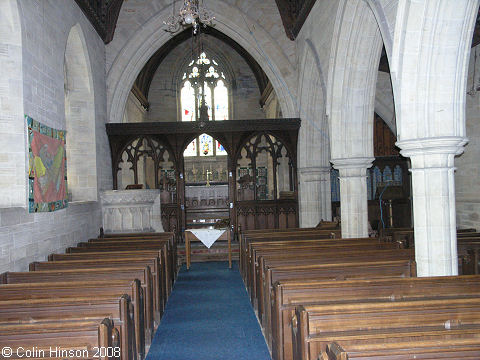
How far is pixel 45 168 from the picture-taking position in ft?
19.3

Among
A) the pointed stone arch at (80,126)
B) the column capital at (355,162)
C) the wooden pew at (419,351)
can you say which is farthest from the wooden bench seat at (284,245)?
the pointed stone arch at (80,126)

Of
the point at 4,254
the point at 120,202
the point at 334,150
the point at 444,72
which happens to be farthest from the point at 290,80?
the point at 4,254

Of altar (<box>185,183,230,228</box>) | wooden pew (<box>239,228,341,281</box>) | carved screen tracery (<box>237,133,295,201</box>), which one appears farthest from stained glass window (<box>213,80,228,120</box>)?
wooden pew (<box>239,228,341,281</box>)

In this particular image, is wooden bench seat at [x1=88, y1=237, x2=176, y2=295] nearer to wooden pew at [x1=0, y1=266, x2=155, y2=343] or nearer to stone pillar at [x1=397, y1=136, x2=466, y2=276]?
wooden pew at [x1=0, y1=266, x2=155, y2=343]

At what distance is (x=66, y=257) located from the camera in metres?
5.52

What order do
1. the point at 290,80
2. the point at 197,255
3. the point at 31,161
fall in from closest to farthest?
the point at 31,161, the point at 197,255, the point at 290,80

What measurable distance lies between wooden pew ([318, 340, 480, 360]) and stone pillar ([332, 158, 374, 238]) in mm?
5408

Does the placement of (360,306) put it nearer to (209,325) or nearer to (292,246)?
(209,325)

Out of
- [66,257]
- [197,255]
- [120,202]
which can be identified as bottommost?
[197,255]

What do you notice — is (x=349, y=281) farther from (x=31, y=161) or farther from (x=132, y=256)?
(x=31, y=161)

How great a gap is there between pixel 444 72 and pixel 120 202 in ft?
17.2

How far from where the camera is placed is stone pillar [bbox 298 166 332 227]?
34.8ft

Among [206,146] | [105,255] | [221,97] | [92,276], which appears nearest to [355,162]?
[105,255]

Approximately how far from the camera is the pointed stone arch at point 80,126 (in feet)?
28.9
